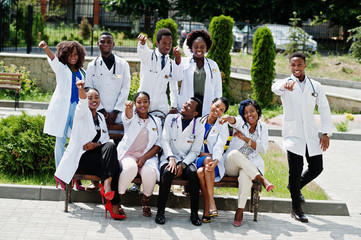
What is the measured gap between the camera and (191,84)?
22.7ft

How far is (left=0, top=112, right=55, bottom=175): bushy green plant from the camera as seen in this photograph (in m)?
7.08

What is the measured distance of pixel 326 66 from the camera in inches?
750

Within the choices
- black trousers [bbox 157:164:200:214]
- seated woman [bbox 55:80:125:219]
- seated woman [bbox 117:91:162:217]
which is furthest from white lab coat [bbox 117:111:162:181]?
black trousers [bbox 157:164:200:214]

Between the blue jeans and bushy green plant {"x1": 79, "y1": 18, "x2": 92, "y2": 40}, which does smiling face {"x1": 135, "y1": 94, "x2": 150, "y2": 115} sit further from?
bushy green plant {"x1": 79, "y1": 18, "x2": 92, "y2": 40}

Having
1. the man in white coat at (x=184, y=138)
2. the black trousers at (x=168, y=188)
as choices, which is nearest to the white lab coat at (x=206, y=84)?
the man in white coat at (x=184, y=138)

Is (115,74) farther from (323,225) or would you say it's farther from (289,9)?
(289,9)

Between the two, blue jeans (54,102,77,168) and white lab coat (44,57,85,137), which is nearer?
white lab coat (44,57,85,137)

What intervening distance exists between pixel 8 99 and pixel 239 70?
828 centimetres

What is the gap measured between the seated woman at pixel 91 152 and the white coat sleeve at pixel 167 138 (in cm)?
63

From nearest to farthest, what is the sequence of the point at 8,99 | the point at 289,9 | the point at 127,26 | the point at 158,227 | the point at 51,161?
the point at 158,227, the point at 51,161, the point at 8,99, the point at 127,26, the point at 289,9

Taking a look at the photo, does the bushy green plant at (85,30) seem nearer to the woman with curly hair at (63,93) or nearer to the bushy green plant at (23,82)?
the bushy green plant at (23,82)

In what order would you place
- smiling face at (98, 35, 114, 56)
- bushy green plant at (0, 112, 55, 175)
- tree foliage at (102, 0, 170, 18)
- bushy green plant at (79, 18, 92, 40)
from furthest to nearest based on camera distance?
tree foliage at (102, 0, 170, 18)
bushy green plant at (79, 18, 92, 40)
bushy green plant at (0, 112, 55, 175)
smiling face at (98, 35, 114, 56)

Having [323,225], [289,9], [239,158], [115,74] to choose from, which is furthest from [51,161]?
[289,9]

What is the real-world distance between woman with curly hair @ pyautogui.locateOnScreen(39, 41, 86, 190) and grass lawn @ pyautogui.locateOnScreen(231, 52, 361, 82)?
12297 millimetres
